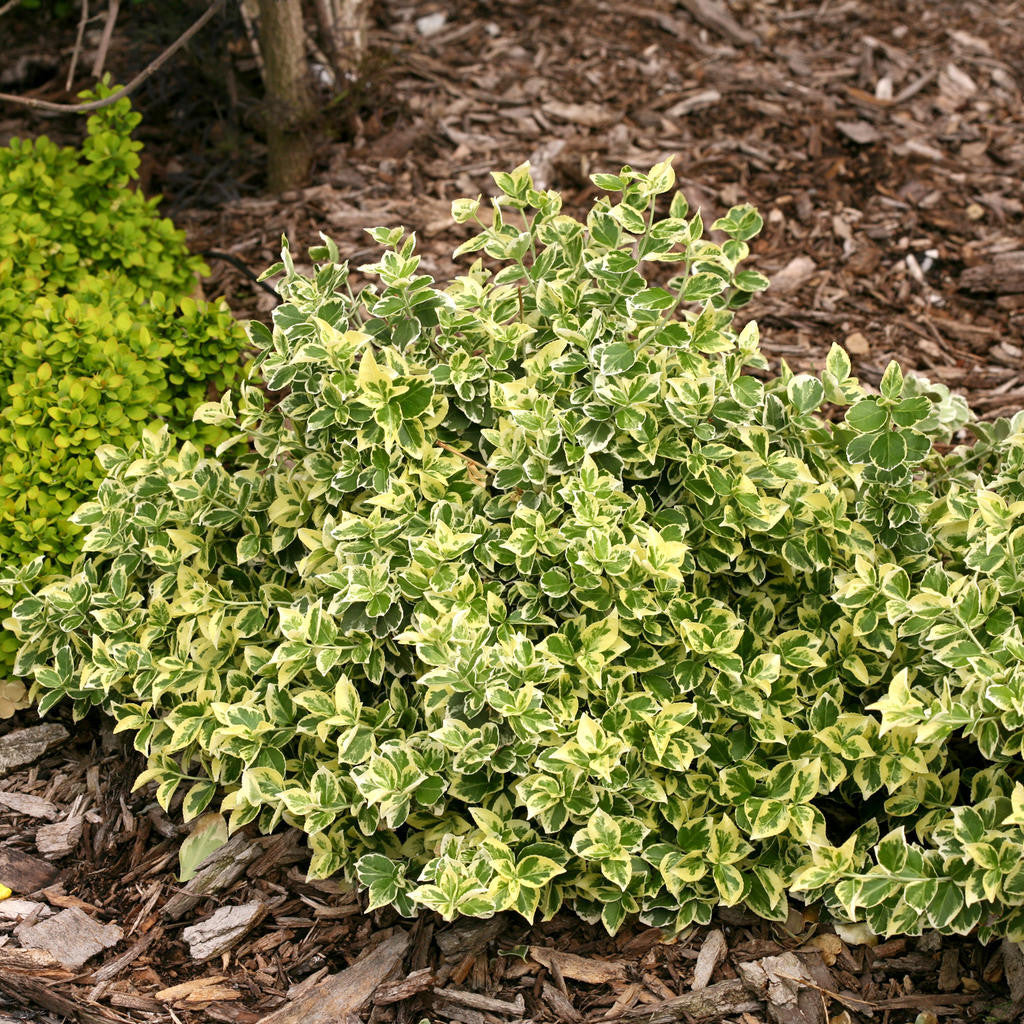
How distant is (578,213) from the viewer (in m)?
4.67

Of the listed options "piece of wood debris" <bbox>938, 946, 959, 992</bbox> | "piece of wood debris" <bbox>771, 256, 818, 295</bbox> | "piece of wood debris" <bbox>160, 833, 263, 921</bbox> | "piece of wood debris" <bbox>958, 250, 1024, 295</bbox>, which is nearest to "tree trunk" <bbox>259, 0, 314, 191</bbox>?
"piece of wood debris" <bbox>771, 256, 818, 295</bbox>

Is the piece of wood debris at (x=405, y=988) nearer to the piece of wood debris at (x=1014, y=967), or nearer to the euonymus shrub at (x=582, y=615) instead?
the euonymus shrub at (x=582, y=615)

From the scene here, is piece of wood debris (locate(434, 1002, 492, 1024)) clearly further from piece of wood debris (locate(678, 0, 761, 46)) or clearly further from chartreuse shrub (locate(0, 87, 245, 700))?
piece of wood debris (locate(678, 0, 761, 46))

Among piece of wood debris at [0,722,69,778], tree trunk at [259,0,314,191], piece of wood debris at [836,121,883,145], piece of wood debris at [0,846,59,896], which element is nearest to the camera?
piece of wood debris at [0,846,59,896]

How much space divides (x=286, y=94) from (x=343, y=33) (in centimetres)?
51

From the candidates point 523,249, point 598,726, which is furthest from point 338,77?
point 598,726

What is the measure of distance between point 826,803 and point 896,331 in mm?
2126

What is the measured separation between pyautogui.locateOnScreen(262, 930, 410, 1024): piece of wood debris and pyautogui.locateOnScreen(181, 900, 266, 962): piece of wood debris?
0.25 m

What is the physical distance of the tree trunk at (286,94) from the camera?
4.50 m

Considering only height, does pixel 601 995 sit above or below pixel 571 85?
below

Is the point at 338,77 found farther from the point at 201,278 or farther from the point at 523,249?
Answer: the point at 523,249

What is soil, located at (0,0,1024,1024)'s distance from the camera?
2.62m

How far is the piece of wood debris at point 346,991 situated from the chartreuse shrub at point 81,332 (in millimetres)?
1307

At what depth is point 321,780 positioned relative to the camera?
254 cm
